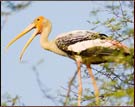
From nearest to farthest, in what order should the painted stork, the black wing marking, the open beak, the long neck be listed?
the painted stork → the black wing marking → the long neck → the open beak

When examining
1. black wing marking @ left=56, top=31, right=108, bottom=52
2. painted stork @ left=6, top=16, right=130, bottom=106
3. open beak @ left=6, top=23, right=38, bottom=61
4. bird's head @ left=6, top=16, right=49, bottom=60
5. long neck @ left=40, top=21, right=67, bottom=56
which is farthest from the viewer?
bird's head @ left=6, top=16, right=49, bottom=60

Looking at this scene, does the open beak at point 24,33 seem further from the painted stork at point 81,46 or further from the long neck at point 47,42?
the long neck at point 47,42

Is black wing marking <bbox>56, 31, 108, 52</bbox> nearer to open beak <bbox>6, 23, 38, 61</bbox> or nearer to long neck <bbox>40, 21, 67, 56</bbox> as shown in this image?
long neck <bbox>40, 21, 67, 56</bbox>

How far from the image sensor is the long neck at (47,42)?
9.34 meters

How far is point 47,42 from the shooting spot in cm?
969

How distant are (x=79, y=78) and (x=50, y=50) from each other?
29.2 inches

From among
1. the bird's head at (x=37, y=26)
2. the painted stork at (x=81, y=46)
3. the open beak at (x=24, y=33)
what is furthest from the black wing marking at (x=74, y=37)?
the bird's head at (x=37, y=26)

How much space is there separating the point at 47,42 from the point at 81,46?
119 cm

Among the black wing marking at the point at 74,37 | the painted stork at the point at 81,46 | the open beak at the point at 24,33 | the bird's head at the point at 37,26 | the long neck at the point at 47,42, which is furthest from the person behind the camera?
the bird's head at the point at 37,26

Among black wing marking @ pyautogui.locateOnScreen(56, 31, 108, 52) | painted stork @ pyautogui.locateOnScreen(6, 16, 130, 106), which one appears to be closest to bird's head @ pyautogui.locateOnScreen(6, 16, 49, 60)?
painted stork @ pyautogui.locateOnScreen(6, 16, 130, 106)

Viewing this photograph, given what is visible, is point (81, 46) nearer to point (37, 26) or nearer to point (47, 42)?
point (47, 42)

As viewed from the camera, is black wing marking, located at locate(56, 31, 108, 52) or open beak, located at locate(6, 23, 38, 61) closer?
black wing marking, located at locate(56, 31, 108, 52)

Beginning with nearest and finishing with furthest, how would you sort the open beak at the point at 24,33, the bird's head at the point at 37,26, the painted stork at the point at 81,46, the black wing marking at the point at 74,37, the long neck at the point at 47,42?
the painted stork at the point at 81,46
the black wing marking at the point at 74,37
the long neck at the point at 47,42
the open beak at the point at 24,33
the bird's head at the point at 37,26

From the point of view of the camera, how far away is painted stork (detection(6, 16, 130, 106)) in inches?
318
